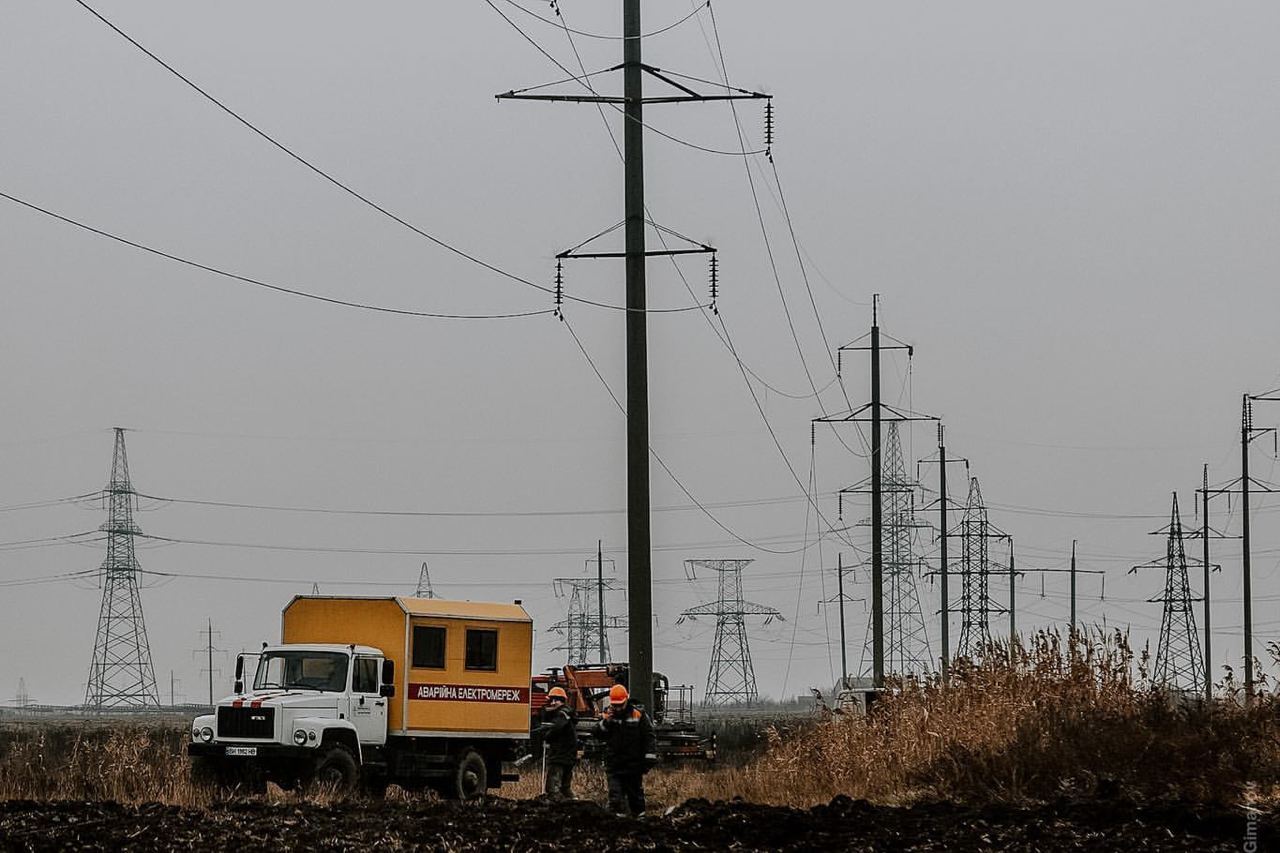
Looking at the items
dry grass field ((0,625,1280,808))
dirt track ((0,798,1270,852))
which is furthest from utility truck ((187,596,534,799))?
dirt track ((0,798,1270,852))

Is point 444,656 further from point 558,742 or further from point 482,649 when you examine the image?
point 558,742

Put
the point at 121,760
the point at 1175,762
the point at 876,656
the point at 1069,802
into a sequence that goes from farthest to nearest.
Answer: the point at 876,656
the point at 121,760
the point at 1175,762
the point at 1069,802

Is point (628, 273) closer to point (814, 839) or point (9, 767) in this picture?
point (9, 767)

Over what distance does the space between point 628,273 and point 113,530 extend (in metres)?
58.6

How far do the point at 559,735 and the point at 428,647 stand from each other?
6.77 meters

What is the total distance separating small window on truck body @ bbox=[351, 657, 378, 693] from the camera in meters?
30.2

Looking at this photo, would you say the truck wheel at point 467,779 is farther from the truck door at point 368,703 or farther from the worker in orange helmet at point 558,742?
the worker in orange helmet at point 558,742

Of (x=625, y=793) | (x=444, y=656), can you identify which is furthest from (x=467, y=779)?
(x=625, y=793)

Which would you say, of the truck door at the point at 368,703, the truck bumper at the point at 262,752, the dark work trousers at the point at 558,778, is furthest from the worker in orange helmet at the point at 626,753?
the truck door at the point at 368,703

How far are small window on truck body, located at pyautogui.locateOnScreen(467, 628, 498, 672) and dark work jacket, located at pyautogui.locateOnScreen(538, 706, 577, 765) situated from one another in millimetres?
6712

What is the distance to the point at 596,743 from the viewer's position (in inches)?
1404

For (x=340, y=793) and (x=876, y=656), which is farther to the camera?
(x=876, y=656)

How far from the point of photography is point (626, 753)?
2109 centimetres

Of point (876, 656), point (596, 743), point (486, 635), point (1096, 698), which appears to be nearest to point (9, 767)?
point (486, 635)
